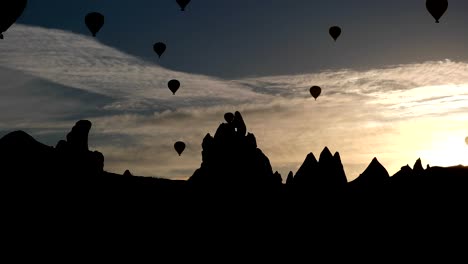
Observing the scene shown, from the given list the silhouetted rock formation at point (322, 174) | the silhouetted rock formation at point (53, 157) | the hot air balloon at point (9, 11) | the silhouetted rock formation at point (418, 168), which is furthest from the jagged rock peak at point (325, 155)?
the hot air balloon at point (9, 11)

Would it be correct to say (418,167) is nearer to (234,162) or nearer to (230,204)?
(234,162)

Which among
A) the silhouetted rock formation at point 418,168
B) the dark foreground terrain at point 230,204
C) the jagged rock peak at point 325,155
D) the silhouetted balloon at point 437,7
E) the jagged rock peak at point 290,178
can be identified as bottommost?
the dark foreground terrain at point 230,204

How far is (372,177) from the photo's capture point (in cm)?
9188

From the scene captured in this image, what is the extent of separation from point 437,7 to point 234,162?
4261cm

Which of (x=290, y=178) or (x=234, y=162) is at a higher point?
(x=234, y=162)

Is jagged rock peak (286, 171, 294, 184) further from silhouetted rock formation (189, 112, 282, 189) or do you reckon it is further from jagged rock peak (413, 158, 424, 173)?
jagged rock peak (413, 158, 424, 173)

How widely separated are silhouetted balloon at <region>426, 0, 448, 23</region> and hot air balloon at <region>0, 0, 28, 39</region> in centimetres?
3626

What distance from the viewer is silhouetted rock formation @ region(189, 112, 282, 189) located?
96938mm

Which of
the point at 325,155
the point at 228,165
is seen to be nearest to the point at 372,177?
the point at 325,155

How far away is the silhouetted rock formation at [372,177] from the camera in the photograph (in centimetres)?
8981

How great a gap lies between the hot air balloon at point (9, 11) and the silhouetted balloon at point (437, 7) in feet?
119

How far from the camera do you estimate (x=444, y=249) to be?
75.8 meters

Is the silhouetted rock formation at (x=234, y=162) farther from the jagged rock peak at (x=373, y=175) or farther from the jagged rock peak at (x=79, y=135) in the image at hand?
the jagged rock peak at (x=79, y=135)

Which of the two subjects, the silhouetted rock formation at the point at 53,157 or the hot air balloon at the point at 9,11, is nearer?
the hot air balloon at the point at 9,11
